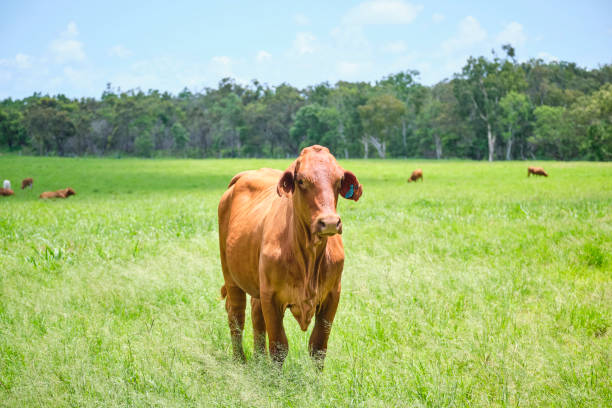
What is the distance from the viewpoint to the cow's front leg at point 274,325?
375cm

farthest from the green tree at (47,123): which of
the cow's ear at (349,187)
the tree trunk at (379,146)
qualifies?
the cow's ear at (349,187)

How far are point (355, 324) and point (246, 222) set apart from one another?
6.49 ft

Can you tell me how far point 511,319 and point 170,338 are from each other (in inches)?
153

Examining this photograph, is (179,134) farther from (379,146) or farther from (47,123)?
(379,146)

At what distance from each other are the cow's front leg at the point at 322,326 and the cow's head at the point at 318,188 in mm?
758

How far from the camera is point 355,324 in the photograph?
5453 millimetres

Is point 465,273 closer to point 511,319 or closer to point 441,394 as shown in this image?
point 511,319

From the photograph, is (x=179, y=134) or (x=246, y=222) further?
(x=179, y=134)

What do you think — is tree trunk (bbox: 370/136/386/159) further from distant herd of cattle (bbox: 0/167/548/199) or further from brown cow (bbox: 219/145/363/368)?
brown cow (bbox: 219/145/363/368)

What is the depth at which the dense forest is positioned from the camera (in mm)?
79312

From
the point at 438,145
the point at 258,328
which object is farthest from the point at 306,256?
the point at 438,145

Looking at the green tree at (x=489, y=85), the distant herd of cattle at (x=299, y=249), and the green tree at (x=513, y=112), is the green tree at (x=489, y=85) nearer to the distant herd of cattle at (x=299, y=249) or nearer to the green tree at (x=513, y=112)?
the green tree at (x=513, y=112)

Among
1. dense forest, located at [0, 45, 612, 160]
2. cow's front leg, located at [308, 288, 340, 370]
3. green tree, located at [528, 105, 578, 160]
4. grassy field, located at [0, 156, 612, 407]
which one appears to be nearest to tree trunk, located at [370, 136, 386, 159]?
dense forest, located at [0, 45, 612, 160]

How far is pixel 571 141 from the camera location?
3012 inches
